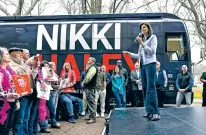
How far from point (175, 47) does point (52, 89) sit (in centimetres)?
601

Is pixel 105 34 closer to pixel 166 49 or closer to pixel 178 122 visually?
pixel 166 49

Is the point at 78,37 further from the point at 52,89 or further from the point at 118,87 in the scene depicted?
the point at 52,89

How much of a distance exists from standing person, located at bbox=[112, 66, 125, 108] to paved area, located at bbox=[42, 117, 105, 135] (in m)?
1.64

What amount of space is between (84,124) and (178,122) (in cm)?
459

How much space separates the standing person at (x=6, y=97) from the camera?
17.2 feet

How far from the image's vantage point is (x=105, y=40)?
12945 mm

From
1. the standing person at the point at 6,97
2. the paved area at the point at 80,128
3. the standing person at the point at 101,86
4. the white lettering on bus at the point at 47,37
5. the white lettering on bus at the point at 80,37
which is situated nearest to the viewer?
the standing person at the point at 6,97

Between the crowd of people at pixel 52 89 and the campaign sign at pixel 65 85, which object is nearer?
the crowd of people at pixel 52 89

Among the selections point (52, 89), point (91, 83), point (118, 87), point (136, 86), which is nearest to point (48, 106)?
point (52, 89)

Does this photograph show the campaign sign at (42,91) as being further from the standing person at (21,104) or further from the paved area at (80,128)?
the paved area at (80,128)

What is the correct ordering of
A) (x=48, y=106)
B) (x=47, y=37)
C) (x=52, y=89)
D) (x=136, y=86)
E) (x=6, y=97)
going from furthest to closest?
(x=47, y=37) → (x=136, y=86) → (x=52, y=89) → (x=48, y=106) → (x=6, y=97)

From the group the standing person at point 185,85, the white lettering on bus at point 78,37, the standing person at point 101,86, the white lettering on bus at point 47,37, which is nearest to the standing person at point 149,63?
the standing person at point 101,86

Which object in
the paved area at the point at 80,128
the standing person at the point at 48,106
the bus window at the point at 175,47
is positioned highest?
the bus window at the point at 175,47

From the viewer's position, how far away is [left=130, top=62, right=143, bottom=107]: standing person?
12.0m
